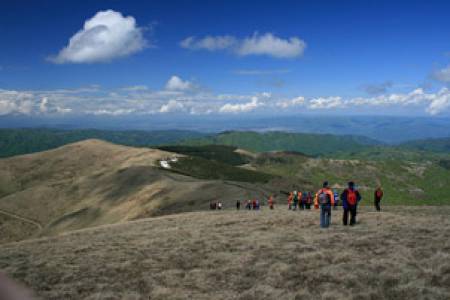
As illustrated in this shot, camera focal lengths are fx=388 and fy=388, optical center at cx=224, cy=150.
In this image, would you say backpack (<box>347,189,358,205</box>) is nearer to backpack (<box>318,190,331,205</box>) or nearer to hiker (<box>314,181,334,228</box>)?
hiker (<box>314,181,334,228</box>)

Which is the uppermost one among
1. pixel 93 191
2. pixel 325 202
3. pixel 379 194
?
pixel 325 202

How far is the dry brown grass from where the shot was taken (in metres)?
14.8

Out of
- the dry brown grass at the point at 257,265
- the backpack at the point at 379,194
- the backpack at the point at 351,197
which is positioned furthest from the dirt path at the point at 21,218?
the backpack at the point at 351,197

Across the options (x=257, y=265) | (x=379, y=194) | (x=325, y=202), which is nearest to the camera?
(x=257, y=265)

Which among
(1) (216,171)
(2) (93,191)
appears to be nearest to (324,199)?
(2) (93,191)

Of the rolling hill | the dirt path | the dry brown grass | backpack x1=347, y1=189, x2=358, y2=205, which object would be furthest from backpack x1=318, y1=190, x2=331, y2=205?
the dirt path

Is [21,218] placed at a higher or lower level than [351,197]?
lower

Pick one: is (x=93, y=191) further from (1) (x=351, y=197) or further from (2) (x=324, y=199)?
(1) (x=351, y=197)

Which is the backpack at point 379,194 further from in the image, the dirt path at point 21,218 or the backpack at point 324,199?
the dirt path at point 21,218

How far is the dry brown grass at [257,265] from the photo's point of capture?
1480 centimetres

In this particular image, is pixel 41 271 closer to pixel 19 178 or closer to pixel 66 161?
pixel 19 178

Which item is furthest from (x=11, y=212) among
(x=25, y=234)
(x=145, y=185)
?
(x=145, y=185)

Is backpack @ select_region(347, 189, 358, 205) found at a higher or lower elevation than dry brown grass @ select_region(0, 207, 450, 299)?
higher

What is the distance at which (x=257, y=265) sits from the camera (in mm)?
18375
